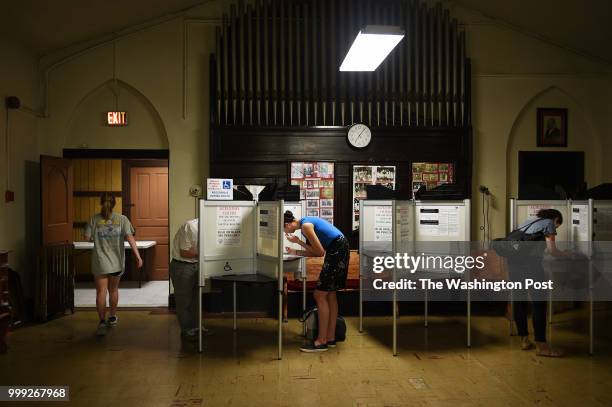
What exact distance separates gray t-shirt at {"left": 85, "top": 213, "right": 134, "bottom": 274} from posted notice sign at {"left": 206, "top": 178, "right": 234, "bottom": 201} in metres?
1.16

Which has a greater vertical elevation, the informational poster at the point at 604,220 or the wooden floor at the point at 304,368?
the informational poster at the point at 604,220

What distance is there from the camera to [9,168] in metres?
6.03

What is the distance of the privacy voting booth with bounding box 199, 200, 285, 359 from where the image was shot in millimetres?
4766

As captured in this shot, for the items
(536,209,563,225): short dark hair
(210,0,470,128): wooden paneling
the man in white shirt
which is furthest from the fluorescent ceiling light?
the man in white shirt

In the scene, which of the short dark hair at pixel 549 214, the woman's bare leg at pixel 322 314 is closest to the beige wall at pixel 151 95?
the woman's bare leg at pixel 322 314

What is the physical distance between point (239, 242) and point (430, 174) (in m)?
3.18

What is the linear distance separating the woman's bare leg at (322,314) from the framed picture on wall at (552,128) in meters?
4.27

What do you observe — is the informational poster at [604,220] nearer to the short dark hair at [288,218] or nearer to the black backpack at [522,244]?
the black backpack at [522,244]

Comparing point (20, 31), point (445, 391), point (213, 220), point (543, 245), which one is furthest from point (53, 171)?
point (543, 245)

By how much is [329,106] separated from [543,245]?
333 cm

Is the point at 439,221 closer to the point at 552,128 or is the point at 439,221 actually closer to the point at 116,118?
the point at 552,128

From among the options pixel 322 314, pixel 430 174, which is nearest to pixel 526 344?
pixel 322 314

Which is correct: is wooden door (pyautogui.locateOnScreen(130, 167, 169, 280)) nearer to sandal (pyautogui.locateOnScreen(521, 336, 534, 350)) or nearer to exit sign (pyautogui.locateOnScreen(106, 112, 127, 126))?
exit sign (pyautogui.locateOnScreen(106, 112, 127, 126))

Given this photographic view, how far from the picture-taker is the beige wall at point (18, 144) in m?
5.91
